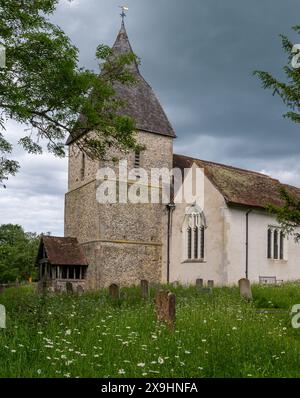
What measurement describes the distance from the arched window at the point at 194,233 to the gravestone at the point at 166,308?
1946cm

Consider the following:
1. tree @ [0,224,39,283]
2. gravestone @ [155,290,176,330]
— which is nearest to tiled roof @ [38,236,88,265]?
gravestone @ [155,290,176,330]

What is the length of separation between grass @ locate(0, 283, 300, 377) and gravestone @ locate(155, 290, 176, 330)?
0.62 ft

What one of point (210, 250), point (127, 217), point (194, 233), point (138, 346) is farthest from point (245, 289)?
point (127, 217)

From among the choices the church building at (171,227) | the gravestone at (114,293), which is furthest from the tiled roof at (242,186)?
the gravestone at (114,293)

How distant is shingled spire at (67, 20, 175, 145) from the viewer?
107ft

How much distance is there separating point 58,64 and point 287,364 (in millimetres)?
9946

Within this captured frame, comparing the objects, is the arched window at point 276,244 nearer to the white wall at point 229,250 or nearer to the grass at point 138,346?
the white wall at point 229,250

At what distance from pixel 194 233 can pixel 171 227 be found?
8.30 feet

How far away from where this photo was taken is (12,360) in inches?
272

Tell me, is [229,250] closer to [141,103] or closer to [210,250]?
[210,250]

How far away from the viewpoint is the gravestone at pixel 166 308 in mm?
9172

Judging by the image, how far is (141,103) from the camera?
110 ft

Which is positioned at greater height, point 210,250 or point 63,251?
point 210,250
